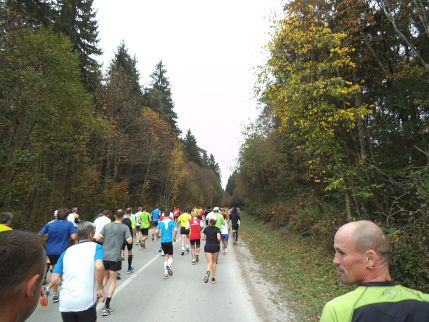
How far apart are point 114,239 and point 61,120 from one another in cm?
1372

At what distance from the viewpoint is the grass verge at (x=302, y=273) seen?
8.85 m

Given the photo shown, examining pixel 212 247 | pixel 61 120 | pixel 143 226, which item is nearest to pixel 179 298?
pixel 212 247

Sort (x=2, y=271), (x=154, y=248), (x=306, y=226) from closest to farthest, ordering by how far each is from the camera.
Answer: (x=2, y=271), (x=154, y=248), (x=306, y=226)

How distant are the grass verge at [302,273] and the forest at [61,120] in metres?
11.5

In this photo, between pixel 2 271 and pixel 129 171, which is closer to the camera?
pixel 2 271

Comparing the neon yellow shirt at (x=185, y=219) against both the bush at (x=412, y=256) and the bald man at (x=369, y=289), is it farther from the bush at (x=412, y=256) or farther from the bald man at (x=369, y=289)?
the bald man at (x=369, y=289)

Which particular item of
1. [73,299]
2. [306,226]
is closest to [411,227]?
[73,299]

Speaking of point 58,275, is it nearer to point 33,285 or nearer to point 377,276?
point 33,285

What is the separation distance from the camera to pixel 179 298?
8.91 meters

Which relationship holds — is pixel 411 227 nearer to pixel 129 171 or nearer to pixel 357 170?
pixel 357 170

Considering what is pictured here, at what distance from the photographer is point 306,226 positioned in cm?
2203

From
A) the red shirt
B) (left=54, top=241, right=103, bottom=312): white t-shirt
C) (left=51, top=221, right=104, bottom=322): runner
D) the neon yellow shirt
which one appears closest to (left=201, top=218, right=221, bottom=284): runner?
the red shirt

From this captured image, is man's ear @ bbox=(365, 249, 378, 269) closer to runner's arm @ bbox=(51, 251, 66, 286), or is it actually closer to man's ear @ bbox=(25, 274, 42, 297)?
man's ear @ bbox=(25, 274, 42, 297)

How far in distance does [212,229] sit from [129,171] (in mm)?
33605
